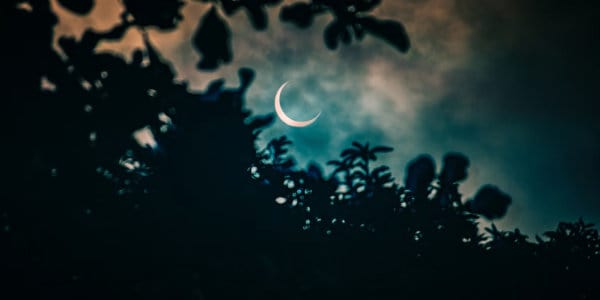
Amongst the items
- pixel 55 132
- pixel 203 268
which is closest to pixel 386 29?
pixel 55 132

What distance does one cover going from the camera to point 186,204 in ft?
10.6

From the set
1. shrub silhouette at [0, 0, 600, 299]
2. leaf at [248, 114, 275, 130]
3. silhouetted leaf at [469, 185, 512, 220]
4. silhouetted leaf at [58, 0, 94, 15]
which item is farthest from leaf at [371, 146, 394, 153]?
silhouetted leaf at [58, 0, 94, 15]

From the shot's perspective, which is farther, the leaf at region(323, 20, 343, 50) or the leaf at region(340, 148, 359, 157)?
the leaf at region(340, 148, 359, 157)

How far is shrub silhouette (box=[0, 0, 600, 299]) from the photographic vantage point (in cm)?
186

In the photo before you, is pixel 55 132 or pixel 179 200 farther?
pixel 179 200

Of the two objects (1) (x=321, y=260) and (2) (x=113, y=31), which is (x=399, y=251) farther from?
(2) (x=113, y=31)

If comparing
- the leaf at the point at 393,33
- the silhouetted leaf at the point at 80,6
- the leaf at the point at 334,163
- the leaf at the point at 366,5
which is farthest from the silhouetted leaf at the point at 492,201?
the leaf at the point at 334,163

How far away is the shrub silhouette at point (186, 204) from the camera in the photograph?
1.86 m

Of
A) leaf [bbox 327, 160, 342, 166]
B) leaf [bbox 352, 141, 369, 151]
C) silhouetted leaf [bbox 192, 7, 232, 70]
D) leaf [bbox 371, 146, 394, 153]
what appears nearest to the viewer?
silhouetted leaf [bbox 192, 7, 232, 70]

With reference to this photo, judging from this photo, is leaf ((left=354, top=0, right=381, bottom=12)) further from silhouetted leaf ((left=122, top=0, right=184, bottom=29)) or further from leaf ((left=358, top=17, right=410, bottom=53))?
silhouetted leaf ((left=122, top=0, right=184, bottom=29))

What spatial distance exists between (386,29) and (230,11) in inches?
34.6

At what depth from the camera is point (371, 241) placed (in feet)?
15.7

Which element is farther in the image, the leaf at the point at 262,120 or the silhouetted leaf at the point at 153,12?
the leaf at the point at 262,120

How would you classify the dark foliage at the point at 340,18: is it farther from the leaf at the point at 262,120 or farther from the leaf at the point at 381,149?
the leaf at the point at 381,149
